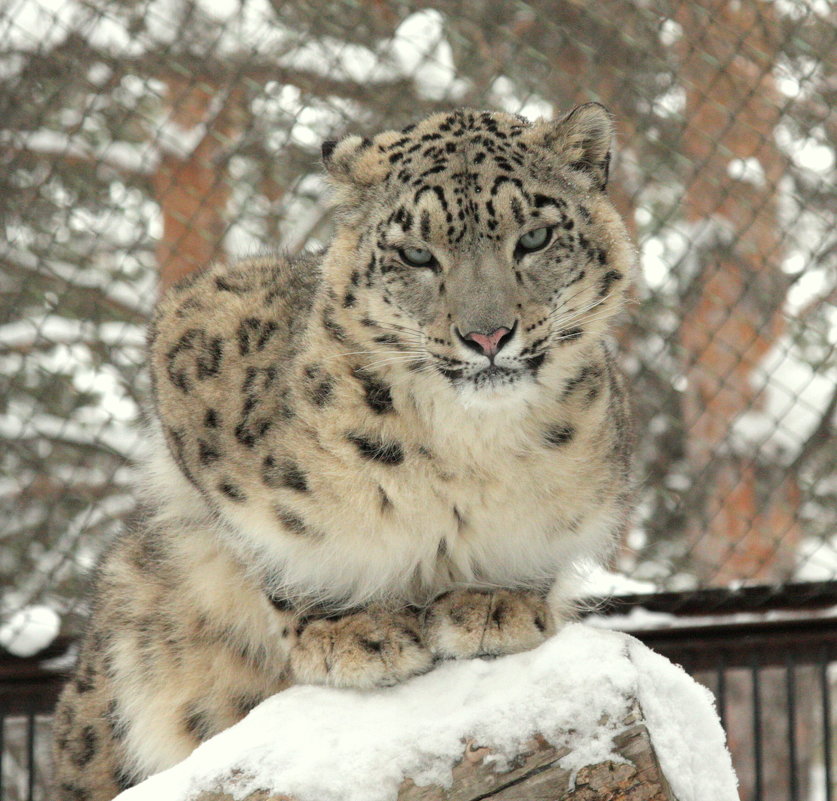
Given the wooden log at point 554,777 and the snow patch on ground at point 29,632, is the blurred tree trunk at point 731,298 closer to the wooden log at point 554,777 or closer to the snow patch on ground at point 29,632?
the snow patch on ground at point 29,632

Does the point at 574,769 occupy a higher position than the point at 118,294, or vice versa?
the point at 118,294

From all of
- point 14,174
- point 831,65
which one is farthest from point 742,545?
point 14,174

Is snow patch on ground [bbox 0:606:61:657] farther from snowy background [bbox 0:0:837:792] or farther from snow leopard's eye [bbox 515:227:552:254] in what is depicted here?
snow leopard's eye [bbox 515:227:552:254]

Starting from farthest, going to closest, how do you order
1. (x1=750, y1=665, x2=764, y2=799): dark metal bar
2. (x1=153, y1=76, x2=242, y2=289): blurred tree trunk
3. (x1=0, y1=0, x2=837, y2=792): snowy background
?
(x1=153, y1=76, x2=242, y2=289): blurred tree trunk
(x1=0, y1=0, x2=837, y2=792): snowy background
(x1=750, y1=665, x2=764, y2=799): dark metal bar

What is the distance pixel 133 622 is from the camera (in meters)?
2.95

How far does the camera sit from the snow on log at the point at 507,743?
77.1 inches

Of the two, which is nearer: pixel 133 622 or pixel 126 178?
pixel 133 622

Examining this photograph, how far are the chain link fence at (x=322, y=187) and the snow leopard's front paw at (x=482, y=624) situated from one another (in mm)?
1982

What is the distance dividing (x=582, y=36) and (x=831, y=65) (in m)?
1.03

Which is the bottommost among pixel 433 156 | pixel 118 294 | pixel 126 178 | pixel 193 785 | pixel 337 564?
pixel 193 785

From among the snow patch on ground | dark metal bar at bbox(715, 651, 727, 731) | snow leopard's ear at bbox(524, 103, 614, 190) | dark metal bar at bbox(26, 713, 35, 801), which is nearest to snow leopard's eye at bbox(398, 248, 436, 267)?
snow leopard's ear at bbox(524, 103, 614, 190)

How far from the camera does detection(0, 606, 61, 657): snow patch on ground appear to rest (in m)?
3.69

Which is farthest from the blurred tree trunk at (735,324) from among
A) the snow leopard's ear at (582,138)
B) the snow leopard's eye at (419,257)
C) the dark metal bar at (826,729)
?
the snow leopard's eye at (419,257)

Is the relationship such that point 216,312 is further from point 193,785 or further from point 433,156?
point 193,785
